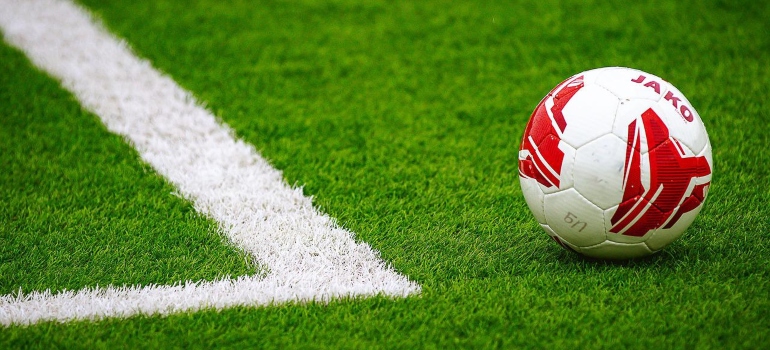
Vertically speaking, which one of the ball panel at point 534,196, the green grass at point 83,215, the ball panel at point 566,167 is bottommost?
the green grass at point 83,215

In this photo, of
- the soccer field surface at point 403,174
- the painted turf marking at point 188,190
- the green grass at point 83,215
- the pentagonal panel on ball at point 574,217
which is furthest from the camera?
the green grass at point 83,215

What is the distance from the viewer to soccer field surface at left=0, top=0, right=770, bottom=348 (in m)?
2.68

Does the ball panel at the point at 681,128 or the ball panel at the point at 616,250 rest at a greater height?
the ball panel at the point at 681,128

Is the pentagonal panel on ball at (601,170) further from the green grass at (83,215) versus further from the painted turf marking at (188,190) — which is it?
the green grass at (83,215)

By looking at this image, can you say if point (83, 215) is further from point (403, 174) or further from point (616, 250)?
point (616, 250)

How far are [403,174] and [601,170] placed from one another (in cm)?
144

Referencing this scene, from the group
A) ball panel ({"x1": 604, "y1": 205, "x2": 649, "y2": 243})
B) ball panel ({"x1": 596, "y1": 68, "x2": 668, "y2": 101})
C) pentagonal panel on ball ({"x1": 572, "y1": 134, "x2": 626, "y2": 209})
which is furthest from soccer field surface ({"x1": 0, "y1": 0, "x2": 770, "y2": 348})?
ball panel ({"x1": 596, "y1": 68, "x2": 668, "y2": 101})

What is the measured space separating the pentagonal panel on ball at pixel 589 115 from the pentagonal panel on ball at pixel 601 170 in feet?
0.10

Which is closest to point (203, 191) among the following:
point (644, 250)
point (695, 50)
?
point (644, 250)

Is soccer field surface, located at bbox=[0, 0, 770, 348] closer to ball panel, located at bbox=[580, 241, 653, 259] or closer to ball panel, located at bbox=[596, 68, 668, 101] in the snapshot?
ball panel, located at bbox=[580, 241, 653, 259]

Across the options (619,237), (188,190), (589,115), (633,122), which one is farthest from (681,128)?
(188,190)

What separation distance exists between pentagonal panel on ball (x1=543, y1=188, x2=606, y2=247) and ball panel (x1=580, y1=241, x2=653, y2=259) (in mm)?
35

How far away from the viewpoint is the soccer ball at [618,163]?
272cm

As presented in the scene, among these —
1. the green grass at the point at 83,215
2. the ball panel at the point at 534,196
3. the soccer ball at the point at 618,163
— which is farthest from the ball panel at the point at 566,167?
the green grass at the point at 83,215
